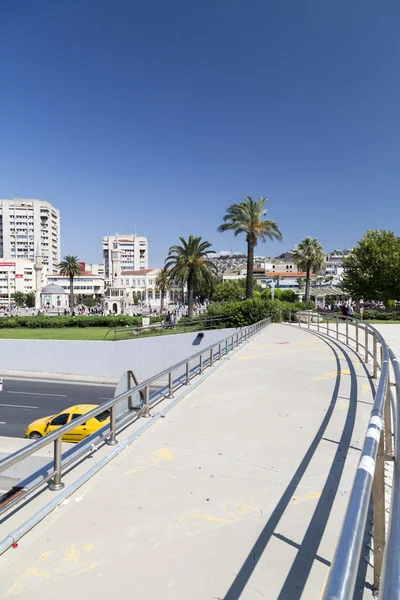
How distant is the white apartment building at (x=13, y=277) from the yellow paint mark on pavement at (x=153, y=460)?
13778 cm

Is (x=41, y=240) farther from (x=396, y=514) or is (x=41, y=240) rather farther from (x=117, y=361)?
(x=396, y=514)

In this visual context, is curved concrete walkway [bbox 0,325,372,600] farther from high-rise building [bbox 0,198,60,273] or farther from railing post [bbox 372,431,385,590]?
high-rise building [bbox 0,198,60,273]

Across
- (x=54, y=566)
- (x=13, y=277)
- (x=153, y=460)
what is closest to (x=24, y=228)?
(x=13, y=277)

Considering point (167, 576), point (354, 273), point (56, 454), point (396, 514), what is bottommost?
point (167, 576)

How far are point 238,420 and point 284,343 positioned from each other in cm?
980

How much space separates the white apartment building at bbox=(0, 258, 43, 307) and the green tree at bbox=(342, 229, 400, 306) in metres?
114

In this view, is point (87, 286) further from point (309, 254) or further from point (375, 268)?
point (375, 268)

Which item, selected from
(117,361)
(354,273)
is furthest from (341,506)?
(354,273)

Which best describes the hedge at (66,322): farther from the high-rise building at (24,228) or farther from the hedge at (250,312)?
the high-rise building at (24,228)

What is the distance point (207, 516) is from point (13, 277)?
470 feet

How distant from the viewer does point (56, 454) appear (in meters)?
3.78

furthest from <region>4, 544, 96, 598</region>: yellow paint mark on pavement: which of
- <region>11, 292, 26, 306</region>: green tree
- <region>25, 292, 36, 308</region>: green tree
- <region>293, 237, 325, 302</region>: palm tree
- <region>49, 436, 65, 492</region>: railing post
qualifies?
<region>25, 292, 36, 308</region>: green tree

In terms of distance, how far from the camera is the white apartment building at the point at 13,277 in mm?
130875

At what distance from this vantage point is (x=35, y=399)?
73.2ft
